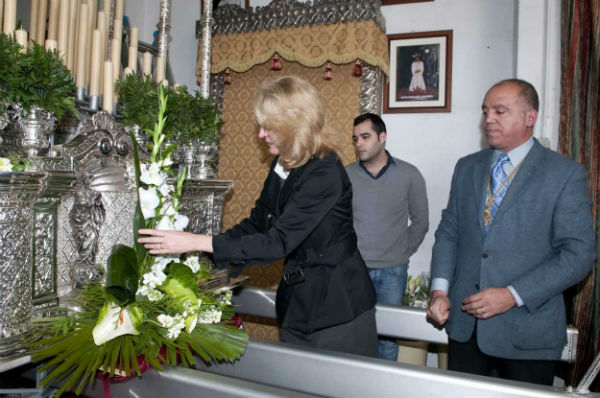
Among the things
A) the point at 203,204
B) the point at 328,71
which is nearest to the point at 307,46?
the point at 328,71

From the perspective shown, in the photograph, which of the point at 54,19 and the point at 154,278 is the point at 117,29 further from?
the point at 154,278

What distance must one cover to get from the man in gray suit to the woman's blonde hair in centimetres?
74

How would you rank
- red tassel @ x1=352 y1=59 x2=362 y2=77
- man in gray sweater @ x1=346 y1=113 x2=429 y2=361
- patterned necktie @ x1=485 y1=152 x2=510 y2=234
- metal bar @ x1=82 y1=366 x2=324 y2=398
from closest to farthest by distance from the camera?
1. metal bar @ x1=82 y1=366 x2=324 y2=398
2. patterned necktie @ x1=485 y1=152 x2=510 y2=234
3. man in gray sweater @ x1=346 y1=113 x2=429 y2=361
4. red tassel @ x1=352 y1=59 x2=362 y2=77

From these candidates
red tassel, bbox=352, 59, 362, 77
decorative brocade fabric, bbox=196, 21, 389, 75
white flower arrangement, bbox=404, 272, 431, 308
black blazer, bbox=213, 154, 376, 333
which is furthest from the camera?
red tassel, bbox=352, 59, 362, 77

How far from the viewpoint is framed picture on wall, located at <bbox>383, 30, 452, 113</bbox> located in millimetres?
3967

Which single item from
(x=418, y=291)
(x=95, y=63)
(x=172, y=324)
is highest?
(x=95, y=63)

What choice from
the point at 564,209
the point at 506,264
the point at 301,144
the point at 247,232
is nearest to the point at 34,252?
the point at 247,232

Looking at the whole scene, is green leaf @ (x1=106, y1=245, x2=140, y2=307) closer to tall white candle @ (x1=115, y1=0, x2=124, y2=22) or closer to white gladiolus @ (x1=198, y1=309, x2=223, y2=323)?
white gladiolus @ (x1=198, y1=309, x2=223, y2=323)

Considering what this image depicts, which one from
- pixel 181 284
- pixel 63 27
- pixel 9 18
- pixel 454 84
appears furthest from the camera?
pixel 454 84

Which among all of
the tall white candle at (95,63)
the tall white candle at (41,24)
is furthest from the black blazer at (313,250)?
the tall white candle at (41,24)

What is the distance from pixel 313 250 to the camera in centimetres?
170

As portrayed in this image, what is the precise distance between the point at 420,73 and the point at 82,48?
2821 millimetres

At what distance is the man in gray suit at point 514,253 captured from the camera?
176 centimetres

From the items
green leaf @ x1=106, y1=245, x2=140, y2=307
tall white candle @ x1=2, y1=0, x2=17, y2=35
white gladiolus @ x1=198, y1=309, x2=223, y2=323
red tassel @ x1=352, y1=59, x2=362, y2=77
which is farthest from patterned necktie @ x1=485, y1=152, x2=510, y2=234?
red tassel @ x1=352, y1=59, x2=362, y2=77
